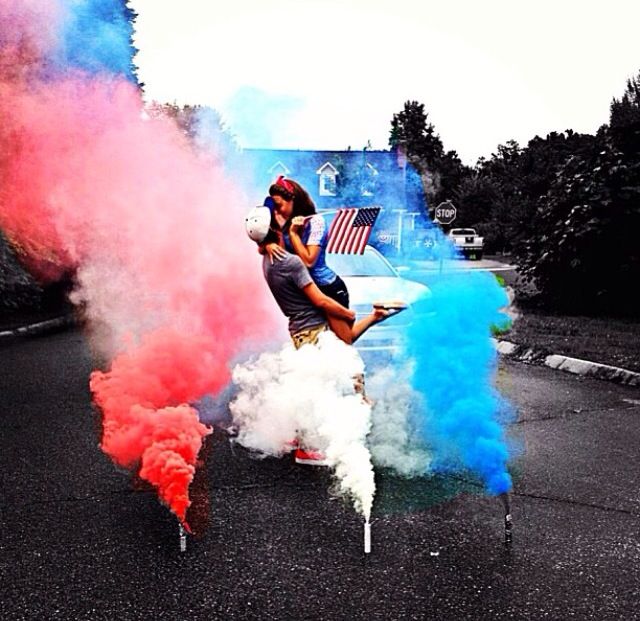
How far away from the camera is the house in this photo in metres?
6.59

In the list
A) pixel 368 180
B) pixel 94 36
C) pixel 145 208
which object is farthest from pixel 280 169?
pixel 94 36

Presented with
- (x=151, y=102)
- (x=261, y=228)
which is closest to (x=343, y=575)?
(x=261, y=228)

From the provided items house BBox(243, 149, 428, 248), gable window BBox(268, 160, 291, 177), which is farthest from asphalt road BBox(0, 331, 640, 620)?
gable window BBox(268, 160, 291, 177)

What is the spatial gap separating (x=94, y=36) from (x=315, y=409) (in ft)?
11.7

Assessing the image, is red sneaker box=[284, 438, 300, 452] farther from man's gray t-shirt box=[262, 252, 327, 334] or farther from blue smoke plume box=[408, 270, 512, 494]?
blue smoke plume box=[408, 270, 512, 494]

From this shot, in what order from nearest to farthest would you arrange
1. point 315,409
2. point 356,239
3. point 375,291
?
point 315,409 < point 356,239 < point 375,291

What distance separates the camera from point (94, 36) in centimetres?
597

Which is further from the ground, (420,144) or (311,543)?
(420,144)

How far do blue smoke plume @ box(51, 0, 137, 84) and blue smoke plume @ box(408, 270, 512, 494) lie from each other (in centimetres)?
341

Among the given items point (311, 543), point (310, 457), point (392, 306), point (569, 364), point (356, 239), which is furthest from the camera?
point (569, 364)

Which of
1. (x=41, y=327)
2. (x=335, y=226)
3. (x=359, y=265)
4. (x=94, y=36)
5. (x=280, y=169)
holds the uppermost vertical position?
(x=94, y=36)

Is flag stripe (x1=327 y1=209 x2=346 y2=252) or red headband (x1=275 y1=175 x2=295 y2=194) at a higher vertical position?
red headband (x1=275 y1=175 x2=295 y2=194)

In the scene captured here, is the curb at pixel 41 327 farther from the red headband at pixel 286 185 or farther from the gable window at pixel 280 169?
the red headband at pixel 286 185

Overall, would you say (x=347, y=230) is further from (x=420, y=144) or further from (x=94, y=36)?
(x=420, y=144)
